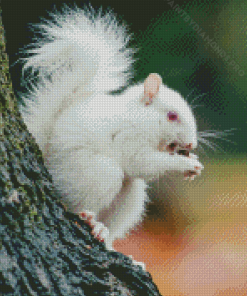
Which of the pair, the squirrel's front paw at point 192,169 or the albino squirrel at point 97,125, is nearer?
the albino squirrel at point 97,125

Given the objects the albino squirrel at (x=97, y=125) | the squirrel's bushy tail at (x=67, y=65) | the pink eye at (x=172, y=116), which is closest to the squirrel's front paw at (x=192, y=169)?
the albino squirrel at (x=97, y=125)

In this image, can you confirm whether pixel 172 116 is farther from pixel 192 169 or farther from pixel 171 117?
pixel 192 169

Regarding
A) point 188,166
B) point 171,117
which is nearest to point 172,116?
point 171,117

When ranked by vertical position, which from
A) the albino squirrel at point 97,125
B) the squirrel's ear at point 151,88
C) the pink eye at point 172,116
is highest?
the squirrel's ear at point 151,88

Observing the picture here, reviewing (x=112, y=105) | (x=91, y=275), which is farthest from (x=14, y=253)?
(x=112, y=105)

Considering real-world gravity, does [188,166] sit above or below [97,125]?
above

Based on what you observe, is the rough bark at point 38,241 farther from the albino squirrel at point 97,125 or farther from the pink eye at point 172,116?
the pink eye at point 172,116
